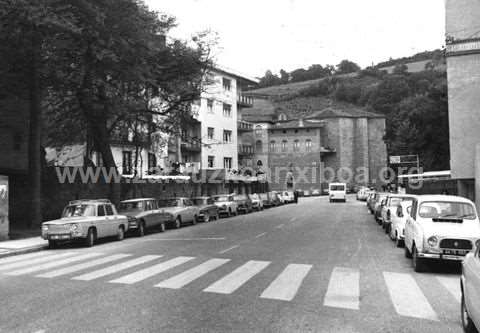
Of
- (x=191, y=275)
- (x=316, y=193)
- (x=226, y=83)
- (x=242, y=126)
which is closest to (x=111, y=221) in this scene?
(x=191, y=275)

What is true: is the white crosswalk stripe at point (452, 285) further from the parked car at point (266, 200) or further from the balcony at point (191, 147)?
the balcony at point (191, 147)

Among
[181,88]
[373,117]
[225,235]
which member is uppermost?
[373,117]

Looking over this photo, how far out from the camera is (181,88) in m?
25.8

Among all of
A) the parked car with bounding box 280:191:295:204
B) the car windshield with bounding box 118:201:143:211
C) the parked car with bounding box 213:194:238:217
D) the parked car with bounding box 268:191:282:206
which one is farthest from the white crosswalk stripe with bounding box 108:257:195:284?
the parked car with bounding box 280:191:295:204

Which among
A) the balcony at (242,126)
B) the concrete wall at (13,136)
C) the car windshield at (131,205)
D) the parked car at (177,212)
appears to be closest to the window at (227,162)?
the balcony at (242,126)

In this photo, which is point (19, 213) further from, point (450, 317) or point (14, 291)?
point (450, 317)

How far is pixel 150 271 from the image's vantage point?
11234mm

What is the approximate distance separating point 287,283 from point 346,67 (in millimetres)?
153795

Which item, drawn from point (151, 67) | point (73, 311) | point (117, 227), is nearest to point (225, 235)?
point (117, 227)

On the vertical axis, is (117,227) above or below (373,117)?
below

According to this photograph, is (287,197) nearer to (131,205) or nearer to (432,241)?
(131,205)

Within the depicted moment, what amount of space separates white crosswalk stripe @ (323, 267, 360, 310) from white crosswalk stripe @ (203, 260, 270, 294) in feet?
5.44

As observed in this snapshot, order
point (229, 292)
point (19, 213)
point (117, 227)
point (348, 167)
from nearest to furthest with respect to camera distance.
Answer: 1. point (229, 292)
2. point (117, 227)
3. point (19, 213)
4. point (348, 167)

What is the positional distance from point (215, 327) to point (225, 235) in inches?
543
